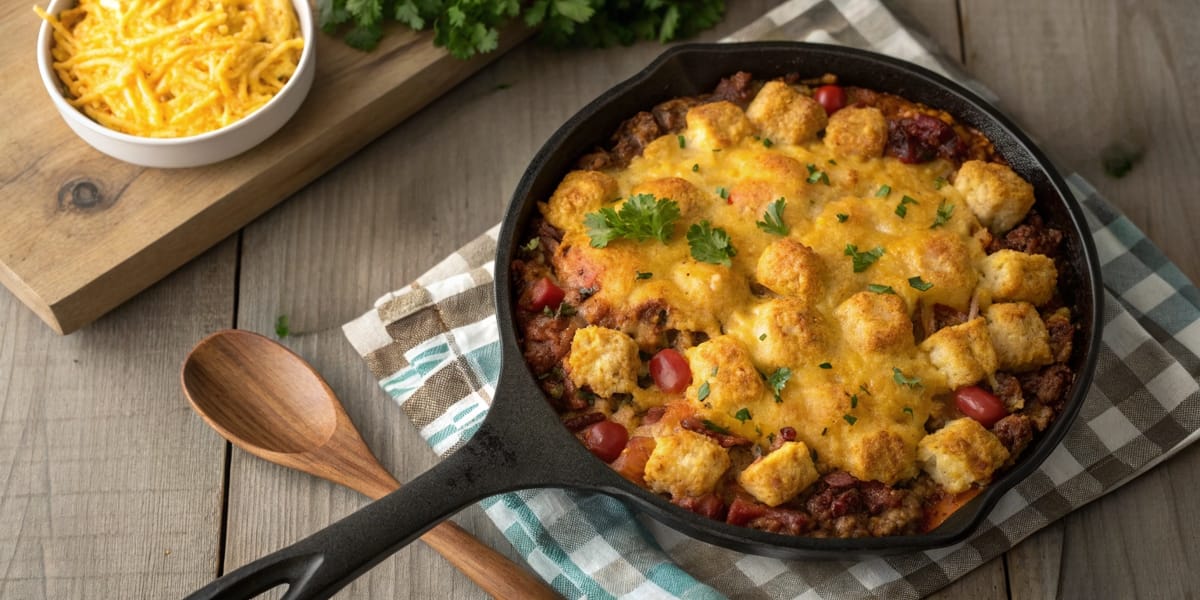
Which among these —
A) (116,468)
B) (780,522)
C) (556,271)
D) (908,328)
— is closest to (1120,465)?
(908,328)

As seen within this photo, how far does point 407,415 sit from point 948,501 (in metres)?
1.85

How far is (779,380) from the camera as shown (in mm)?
3588

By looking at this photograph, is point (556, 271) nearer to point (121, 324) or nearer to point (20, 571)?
point (121, 324)

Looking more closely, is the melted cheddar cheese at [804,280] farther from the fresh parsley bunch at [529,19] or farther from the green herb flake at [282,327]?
the green herb flake at [282,327]

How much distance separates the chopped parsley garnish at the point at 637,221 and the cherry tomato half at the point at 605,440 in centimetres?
57

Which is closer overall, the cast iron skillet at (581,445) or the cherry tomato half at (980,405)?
the cast iron skillet at (581,445)

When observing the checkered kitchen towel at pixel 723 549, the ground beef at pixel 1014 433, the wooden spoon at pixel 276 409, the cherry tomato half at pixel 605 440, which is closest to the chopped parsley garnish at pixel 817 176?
the ground beef at pixel 1014 433

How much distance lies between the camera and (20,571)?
401cm

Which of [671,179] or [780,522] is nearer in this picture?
[780,522]

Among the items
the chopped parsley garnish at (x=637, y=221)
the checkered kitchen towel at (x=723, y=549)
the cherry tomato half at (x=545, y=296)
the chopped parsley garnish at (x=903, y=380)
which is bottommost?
the checkered kitchen towel at (x=723, y=549)

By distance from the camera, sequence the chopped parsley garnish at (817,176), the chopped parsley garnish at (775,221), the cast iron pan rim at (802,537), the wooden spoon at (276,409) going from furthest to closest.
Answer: the wooden spoon at (276,409) < the chopped parsley garnish at (817,176) < the chopped parsley garnish at (775,221) < the cast iron pan rim at (802,537)

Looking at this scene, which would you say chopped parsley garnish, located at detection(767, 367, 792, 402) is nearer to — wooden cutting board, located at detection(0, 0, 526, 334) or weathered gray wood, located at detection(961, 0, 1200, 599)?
weathered gray wood, located at detection(961, 0, 1200, 599)

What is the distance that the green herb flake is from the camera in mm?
4465

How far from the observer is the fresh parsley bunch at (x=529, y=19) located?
471cm
